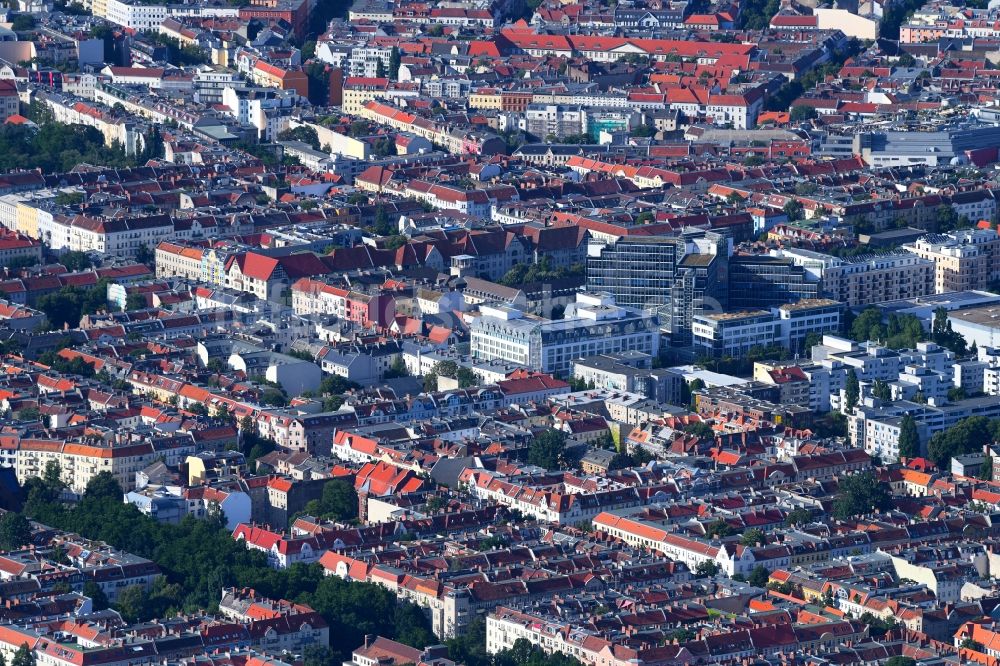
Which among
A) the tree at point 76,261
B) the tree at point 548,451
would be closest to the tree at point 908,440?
the tree at point 548,451

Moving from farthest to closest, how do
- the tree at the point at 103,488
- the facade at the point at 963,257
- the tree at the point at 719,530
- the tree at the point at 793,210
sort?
the tree at the point at 793,210, the facade at the point at 963,257, the tree at the point at 103,488, the tree at the point at 719,530

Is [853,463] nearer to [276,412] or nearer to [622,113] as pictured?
[276,412]

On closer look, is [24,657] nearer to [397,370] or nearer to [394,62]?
[397,370]

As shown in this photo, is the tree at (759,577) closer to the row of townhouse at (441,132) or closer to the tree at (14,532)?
the tree at (14,532)

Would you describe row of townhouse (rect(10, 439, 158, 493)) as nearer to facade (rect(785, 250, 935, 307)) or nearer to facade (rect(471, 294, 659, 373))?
facade (rect(471, 294, 659, 373))

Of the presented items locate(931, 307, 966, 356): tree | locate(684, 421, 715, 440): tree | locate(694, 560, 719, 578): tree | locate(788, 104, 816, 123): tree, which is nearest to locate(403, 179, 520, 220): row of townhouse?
locate(788, 104, 816, 123): tree

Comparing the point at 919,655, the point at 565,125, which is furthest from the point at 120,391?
the point at 565,125

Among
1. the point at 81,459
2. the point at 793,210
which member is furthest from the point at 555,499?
the point at 793,210
